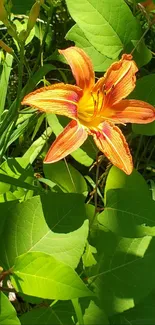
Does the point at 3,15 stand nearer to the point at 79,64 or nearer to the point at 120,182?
the point at 79,64

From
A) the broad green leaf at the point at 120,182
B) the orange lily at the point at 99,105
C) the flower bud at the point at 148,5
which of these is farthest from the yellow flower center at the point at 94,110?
the flower bud at the point at 148,5

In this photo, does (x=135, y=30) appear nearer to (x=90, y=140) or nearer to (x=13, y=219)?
(x=90, y=140)

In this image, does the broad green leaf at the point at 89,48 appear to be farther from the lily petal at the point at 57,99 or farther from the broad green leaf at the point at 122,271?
the broad green leaf at the point at 122,271

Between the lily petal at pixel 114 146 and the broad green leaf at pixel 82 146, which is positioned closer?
the lily petal at pixel 114 146

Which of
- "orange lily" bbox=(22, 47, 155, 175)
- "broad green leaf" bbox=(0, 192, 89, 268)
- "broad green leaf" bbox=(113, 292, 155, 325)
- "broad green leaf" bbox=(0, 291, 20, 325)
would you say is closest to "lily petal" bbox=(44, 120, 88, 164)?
"orange lily" bbox=(22, 47, 155, 175)

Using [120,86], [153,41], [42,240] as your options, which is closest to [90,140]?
[120,86]
